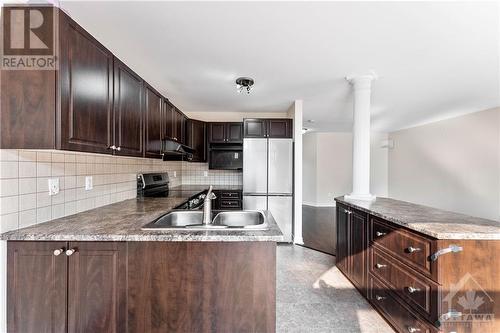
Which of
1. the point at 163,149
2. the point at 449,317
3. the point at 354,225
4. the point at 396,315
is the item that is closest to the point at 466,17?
the point at 354,225

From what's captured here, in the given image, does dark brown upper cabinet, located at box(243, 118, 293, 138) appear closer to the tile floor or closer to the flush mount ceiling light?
the flush mount ceiling light

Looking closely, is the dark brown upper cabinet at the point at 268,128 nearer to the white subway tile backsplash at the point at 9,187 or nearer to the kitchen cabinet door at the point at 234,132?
the kitchen cabinet door at the point at 234,132

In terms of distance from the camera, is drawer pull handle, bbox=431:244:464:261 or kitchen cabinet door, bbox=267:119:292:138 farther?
kitchen cabinet door, bbox=267:119:292:138

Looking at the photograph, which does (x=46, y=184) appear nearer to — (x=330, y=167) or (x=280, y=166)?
(x=280, y=166)

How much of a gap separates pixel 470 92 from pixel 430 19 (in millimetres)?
2807

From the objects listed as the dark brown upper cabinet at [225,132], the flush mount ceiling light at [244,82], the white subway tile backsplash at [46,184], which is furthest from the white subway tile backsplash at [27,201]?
the dark brown upper cabinet at [225,132]

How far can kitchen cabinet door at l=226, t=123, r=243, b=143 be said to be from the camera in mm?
4430

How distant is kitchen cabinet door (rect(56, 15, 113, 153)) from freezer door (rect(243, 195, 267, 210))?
261cm

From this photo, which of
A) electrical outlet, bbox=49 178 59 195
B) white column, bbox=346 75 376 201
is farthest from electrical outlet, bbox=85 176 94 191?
white column, bbox=346 75 376 201

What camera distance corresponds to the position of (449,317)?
4.54ft

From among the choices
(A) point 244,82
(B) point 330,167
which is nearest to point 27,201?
(A) point 244,82

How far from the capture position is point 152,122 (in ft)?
7.52

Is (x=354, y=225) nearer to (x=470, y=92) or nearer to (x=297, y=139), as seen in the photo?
(x=297, y=139)

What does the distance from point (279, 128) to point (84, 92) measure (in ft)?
10.1
